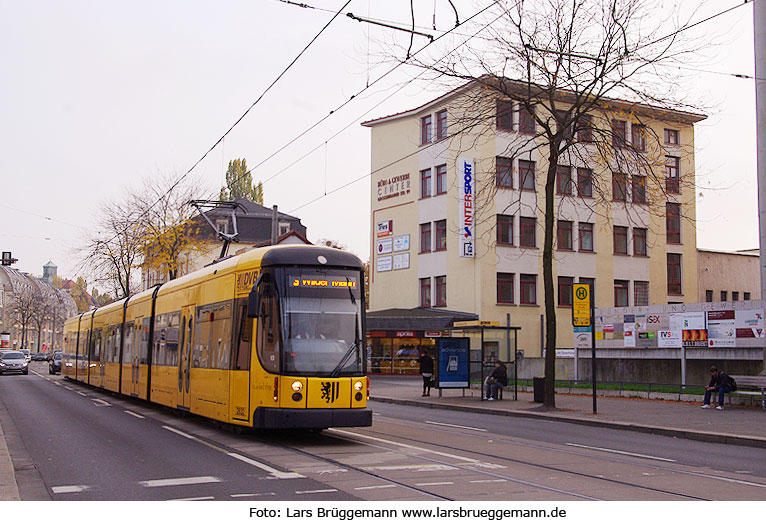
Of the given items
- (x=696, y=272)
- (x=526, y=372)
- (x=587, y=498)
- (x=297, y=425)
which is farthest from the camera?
(x=696, y=272)

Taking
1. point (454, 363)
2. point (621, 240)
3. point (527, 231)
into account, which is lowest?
point (454, 363)

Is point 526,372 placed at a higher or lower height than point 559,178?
lower

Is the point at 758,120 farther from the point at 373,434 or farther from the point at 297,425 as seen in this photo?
the point at 297,425

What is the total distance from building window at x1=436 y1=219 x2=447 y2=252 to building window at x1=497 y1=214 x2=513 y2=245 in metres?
3.11

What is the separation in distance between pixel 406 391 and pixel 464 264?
15.3m

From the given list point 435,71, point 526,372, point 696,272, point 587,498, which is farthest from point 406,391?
point 696,272

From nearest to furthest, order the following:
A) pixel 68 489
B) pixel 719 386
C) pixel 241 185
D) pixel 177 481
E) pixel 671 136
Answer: pixel 68 489
pixel 177 481
pixel 719 386
pixel 671 136
pixel 241 185

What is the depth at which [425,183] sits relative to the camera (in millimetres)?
50750

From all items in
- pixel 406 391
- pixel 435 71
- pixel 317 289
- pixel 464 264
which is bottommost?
pixel 406 391

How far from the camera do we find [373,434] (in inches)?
613

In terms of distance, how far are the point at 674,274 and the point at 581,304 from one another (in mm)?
34017

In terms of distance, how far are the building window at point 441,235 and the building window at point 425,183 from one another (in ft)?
6.52

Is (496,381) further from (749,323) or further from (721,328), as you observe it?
(749,323)

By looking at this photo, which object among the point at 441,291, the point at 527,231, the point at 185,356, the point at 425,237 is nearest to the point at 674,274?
the point at 527,231
